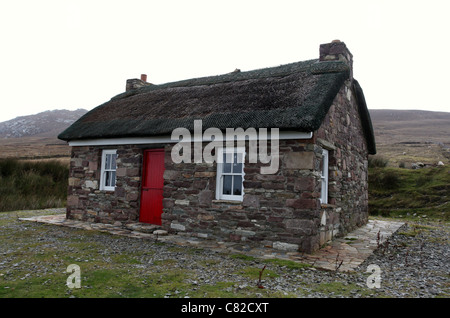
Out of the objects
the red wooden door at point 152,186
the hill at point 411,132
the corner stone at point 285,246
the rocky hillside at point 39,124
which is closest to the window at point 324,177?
the corner stone at point 285,246

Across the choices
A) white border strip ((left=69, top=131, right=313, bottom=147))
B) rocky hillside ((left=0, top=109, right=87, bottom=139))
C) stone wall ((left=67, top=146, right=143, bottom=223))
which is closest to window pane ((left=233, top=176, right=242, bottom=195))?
white border strip ((left=69, top=131, right=313, bottom=147))

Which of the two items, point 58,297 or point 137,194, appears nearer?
point 58,297

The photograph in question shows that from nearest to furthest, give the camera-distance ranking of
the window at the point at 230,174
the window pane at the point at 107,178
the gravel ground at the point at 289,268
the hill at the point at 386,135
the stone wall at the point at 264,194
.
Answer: the gravel ground at the point at 289,268
the stone wall at the point at 264,194
the window at the point at 230,174
the window pane at the point at 107,178
the hill at the point at 386,135

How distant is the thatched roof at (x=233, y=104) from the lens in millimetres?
7066

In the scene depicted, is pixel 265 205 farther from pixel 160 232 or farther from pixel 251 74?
pixel 251 74

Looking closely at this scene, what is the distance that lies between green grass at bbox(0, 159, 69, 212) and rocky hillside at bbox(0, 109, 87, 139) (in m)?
70.4

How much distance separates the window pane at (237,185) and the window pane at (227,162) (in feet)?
0.87

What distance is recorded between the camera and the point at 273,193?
22.9 ft

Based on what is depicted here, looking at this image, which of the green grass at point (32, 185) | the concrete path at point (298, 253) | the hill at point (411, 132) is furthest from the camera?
the hill at point (411, 132)

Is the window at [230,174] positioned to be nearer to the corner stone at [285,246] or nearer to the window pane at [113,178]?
the corner stone at [285,246]

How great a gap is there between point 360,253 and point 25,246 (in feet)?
22.9

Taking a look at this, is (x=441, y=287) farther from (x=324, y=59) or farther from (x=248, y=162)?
(x=324, y=59)

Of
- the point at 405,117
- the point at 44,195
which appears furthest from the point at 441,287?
the point at 405,117
